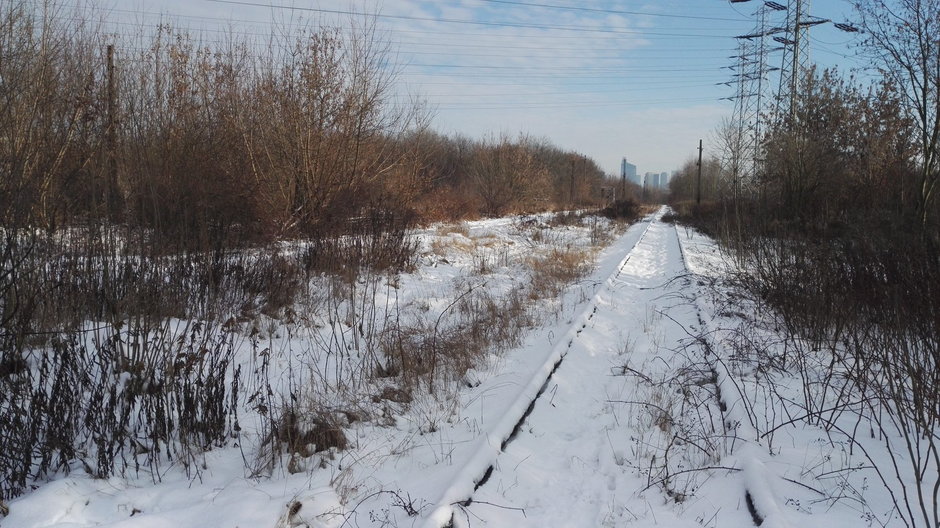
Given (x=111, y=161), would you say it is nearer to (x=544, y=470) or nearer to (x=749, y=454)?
(x=544, y=470)

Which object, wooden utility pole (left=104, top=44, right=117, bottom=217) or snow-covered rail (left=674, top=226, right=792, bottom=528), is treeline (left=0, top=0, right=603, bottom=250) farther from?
snow-covered rail (left=674, top=226, right=792, bottom=528)

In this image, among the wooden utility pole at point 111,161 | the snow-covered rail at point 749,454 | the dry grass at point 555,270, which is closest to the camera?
the snow-covered rail at point 749,454

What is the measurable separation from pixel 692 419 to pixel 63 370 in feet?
15.0

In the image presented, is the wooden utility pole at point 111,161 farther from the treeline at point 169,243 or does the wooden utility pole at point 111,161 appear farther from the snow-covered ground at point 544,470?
the snow-covered ground at point 544,470

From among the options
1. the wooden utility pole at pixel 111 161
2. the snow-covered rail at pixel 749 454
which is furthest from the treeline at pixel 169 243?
the snow-covered rail at pixel 749 454

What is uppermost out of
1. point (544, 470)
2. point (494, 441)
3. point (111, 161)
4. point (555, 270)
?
point (111, 161)

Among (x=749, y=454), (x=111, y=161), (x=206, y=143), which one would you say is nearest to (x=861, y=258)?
(x=749, y=454)

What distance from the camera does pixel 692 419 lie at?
4.26 m

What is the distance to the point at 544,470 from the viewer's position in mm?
3578

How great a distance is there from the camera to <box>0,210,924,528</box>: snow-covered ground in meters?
2.94

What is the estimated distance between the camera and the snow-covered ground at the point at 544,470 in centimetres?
294

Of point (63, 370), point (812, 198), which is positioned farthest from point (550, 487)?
point (812, 198)

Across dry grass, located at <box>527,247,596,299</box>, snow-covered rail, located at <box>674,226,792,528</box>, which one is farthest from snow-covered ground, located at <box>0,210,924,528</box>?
dry grass, located at <box>527,247,596,299</box>

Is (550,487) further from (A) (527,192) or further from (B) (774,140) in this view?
(A) (527,192)
